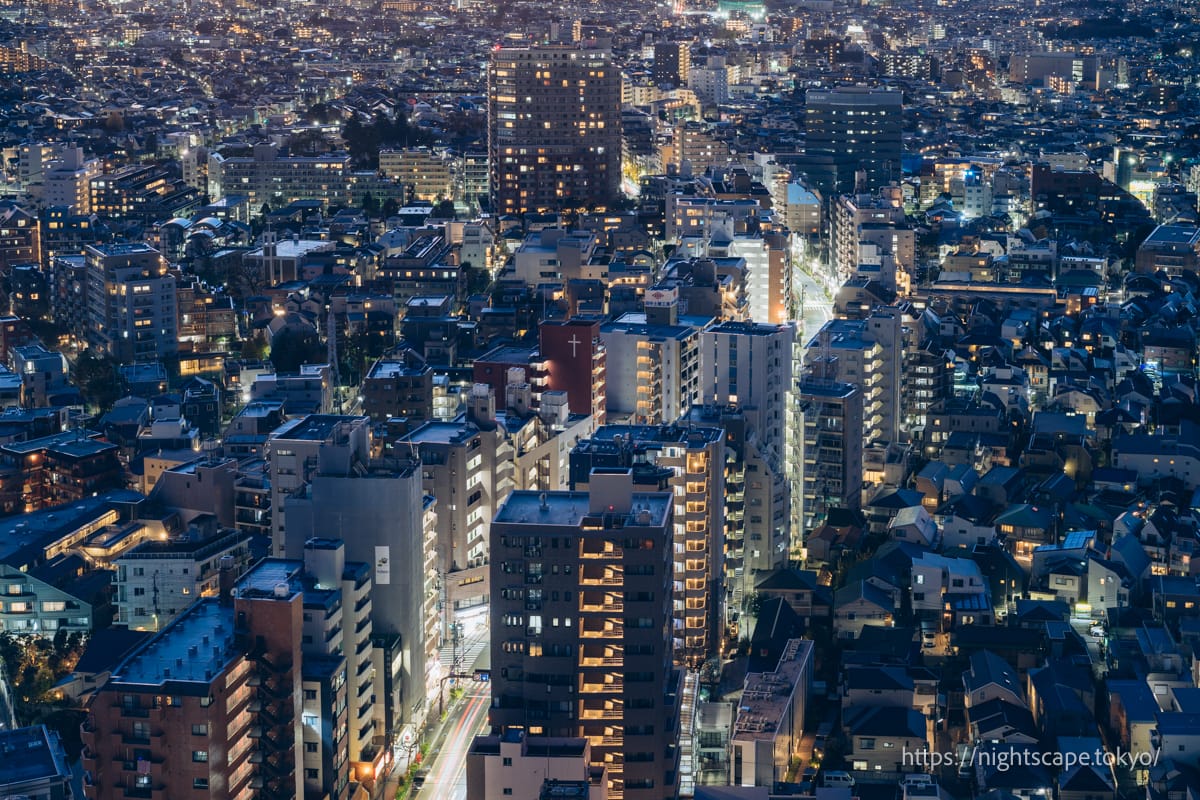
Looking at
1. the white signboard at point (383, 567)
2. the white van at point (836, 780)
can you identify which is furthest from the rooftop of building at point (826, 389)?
the white van at point (836, 780)

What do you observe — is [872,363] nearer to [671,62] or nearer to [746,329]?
Result: [746,329]

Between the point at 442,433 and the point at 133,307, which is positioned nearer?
the point at 442,433

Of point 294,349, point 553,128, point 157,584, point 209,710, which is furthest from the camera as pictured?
point 553,128

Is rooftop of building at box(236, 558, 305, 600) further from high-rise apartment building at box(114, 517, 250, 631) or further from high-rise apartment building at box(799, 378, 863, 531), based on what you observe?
high-rise apartment building at box(799, 378, 863, 531)

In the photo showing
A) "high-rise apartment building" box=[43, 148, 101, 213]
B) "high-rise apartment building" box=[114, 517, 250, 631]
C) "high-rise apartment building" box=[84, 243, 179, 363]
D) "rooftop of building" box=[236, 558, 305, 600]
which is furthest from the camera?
"high-rise apartment building" box=[43, 148, 101, 213]

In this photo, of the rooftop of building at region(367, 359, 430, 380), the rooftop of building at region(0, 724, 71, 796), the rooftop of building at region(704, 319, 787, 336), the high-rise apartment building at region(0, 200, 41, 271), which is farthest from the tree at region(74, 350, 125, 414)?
the rooftop of building at region(0, 724, 71, 796)

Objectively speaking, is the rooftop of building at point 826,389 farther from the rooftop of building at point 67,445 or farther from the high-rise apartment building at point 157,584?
the rooftop of building at point 67,445

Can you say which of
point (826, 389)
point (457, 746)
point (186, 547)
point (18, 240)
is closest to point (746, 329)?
point (826, 389)
